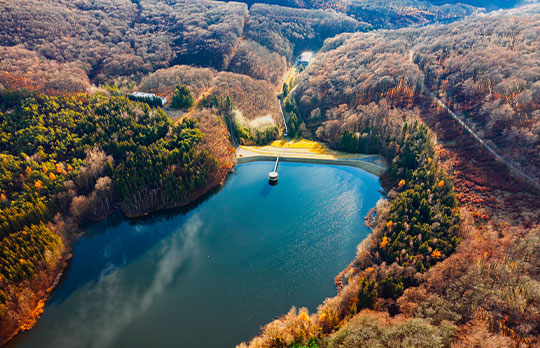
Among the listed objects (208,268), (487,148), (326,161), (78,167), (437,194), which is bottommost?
(208,268)

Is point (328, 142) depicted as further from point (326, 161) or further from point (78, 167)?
point (78, 167)

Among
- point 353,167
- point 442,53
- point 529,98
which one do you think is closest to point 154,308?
point 353,167

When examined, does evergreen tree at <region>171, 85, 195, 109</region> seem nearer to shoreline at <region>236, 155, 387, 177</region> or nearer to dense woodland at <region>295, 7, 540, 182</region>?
shoreline at <region>236, 155, 387, 177</region>

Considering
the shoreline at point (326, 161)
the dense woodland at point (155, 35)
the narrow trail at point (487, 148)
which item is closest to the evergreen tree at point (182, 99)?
the dense woodland at point (155, 35)

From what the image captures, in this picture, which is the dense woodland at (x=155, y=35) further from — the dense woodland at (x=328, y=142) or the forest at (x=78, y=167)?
the forest at (x=78, y=167)

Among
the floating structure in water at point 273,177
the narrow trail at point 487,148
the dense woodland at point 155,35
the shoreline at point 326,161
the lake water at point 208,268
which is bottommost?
the lake water at point 208,268

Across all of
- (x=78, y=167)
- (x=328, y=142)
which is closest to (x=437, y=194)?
(x=328, y=142)

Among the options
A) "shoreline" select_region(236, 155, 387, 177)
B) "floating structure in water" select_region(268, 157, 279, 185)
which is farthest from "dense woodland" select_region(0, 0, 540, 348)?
"floating structure in water" select_region(268, 157, 279, 185)
